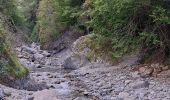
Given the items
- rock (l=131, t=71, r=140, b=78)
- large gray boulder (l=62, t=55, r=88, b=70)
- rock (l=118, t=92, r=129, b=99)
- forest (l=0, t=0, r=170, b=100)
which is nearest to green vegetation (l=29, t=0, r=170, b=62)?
forest (l=0, t=0, r=170, b=100)

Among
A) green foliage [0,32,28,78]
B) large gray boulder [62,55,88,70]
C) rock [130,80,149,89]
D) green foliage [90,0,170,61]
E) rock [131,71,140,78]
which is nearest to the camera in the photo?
green foliage [0,32,28,78]

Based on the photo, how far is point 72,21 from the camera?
30.2 m

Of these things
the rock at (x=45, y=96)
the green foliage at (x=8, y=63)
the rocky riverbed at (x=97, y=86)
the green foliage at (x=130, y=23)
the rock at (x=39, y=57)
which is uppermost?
the green foliage at (x=130, y=23)

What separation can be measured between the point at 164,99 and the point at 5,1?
9.87 metres

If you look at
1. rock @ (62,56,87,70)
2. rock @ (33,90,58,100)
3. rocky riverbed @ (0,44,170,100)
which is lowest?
rock @ (62,56,87,70)

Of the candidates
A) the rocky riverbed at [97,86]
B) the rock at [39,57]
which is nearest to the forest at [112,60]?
the rocky riverbed at [97,86]

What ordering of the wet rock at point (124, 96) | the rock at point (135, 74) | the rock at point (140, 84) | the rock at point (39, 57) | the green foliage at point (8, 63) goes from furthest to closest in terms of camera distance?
1. the rock at point (39, 57)
2. the rock at point (135, 74)
3. the rock at point (140, 84)
4. the green foliage at point (8, 63)
5. the wet rock at point (124, 96)

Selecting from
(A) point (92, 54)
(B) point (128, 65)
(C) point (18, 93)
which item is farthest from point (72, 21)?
(C) point (18, 93)

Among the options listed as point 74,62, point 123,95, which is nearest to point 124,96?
point 123,95

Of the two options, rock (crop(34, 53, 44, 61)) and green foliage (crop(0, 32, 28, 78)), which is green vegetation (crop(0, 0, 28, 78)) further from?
rock (crop(34, 53, 44, 61))

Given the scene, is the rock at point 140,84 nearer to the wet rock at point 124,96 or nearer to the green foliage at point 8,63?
the wet rock at point 124,96

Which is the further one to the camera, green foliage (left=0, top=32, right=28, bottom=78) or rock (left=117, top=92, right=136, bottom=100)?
green foliage (left=0, top=32, right=28, bottom=78)

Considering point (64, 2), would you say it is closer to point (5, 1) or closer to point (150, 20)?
point (5, 1)

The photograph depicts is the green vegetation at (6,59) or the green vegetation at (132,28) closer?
the green vegetation at (6,59)
